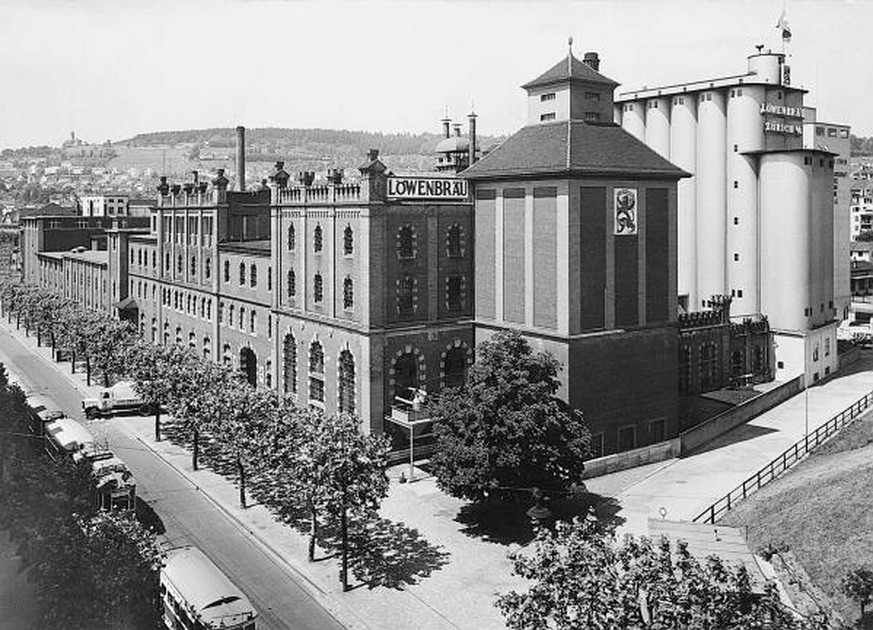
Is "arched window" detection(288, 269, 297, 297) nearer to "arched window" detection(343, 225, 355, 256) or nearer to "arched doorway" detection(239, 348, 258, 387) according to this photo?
"arched window" detection(343, 225, 355, 256)

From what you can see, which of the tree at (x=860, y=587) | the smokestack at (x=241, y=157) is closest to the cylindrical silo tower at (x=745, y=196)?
the tree at (x=860, y=587)

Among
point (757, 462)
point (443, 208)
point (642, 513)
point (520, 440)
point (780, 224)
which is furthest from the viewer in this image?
point (780, 224)

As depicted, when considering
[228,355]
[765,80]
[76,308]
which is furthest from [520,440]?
[76,308]

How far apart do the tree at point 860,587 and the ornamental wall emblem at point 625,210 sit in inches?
1100

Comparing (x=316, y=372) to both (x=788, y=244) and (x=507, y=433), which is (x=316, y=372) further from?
(x=788, y=244)

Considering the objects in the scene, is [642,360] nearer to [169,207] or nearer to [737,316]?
[737,316]

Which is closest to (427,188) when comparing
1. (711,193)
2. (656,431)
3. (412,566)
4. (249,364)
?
(656,431)

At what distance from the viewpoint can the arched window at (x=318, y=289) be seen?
62.9 m

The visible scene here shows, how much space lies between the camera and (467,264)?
6153cm

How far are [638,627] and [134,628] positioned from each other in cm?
1592

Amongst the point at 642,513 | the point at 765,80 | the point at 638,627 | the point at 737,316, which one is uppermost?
the point at 765,80

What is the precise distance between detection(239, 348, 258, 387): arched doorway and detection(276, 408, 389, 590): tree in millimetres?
35891

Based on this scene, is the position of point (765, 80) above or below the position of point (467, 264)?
above

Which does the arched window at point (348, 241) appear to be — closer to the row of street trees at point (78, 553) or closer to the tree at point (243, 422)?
the tree at point (243, 422)
